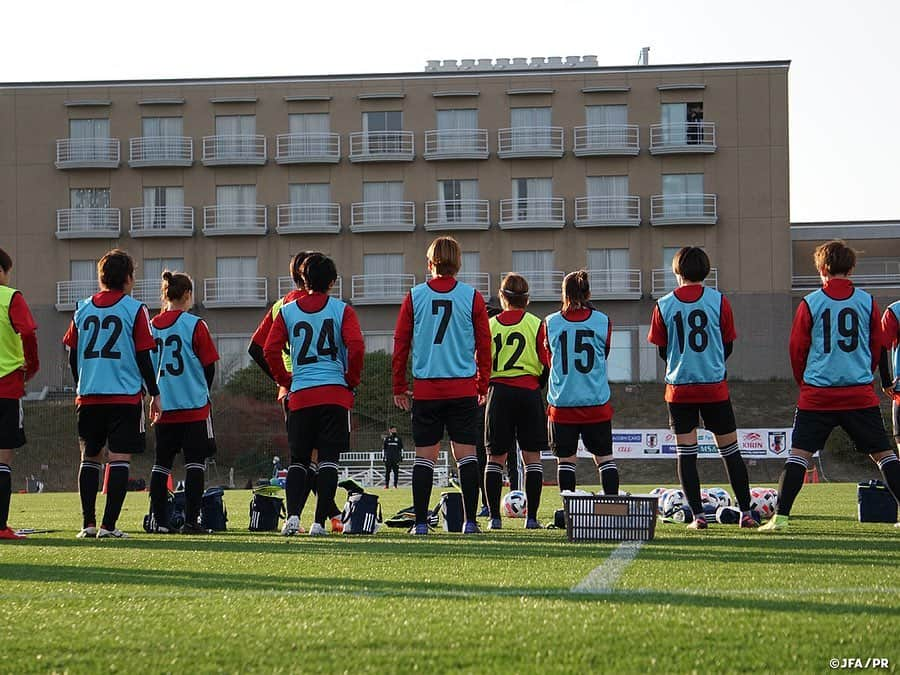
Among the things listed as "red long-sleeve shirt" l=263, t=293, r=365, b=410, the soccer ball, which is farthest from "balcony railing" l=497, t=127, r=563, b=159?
"red long-sleeve shirt" l=263, t=293, r=365, b=410

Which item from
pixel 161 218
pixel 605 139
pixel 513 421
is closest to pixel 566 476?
pixel 513 421

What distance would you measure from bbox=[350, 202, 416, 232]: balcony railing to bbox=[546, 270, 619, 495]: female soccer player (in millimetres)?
49747

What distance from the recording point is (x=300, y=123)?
6081cm

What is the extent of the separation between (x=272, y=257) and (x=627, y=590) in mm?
56334

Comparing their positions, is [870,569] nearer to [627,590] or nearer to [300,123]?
[627,590]

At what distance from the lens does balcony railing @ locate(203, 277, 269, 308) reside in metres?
60.2

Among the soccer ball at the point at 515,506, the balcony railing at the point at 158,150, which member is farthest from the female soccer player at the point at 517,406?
the balcony railing at the point at 158,150

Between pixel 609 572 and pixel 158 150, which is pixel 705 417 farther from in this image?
pixel 158 150

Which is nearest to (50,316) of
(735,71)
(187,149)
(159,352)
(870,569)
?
(187,149)

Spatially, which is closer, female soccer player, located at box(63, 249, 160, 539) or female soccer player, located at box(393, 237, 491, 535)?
female soccer player, located at box(63, 249, 160, 539)

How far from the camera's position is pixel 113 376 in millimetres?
9859

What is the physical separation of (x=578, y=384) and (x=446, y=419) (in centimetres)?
132

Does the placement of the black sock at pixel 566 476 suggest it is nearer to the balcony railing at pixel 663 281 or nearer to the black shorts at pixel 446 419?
the black shorts at pixel 446 419

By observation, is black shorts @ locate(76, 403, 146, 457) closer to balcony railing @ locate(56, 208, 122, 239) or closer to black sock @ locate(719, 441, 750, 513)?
black sock @ locate(719, 441, 750, 513)
